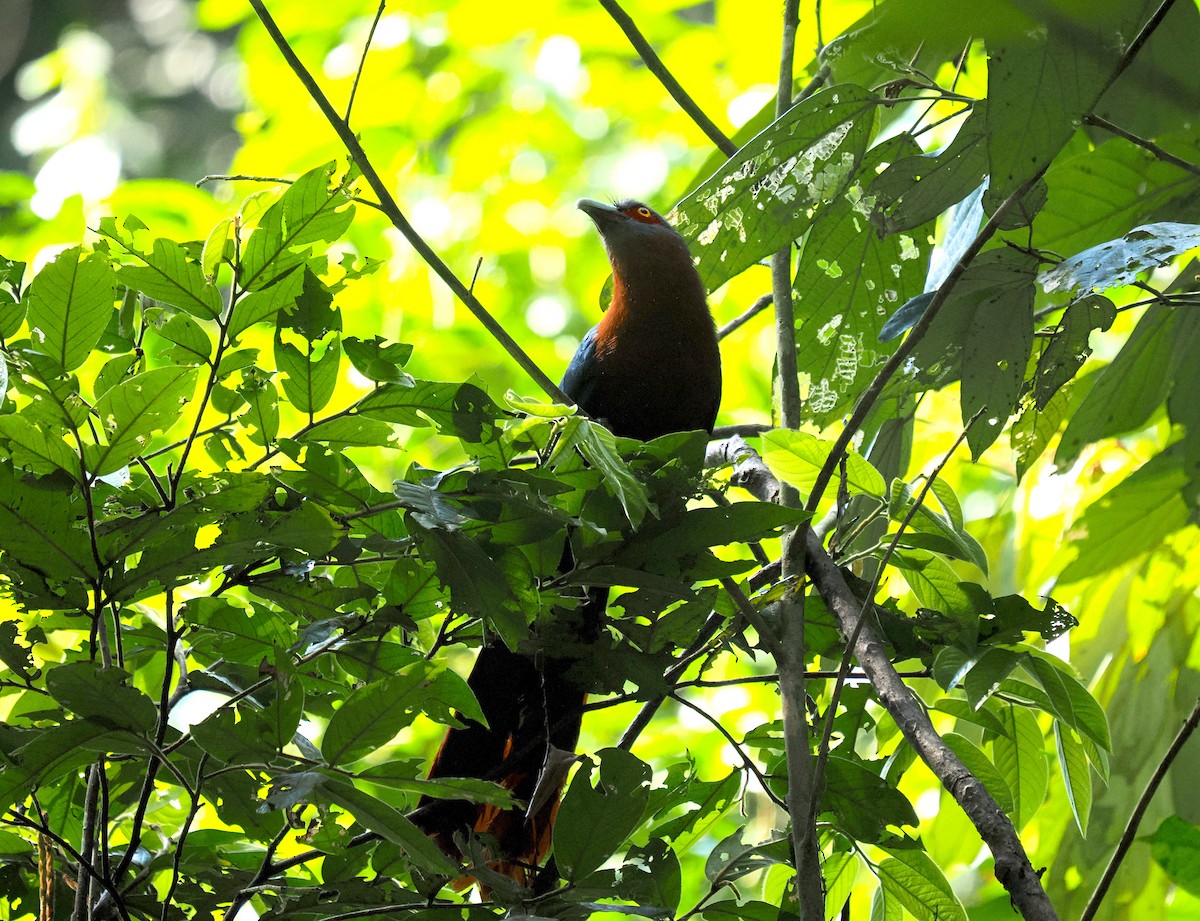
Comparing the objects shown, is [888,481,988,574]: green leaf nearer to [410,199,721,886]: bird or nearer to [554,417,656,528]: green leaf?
[410,199,721,886]: bird

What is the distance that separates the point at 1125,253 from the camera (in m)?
0.97

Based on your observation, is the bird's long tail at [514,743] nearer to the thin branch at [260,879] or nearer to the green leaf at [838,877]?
the thin branch at [260,879]

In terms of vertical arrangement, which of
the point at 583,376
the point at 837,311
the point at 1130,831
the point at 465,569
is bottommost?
the point at 1130,831

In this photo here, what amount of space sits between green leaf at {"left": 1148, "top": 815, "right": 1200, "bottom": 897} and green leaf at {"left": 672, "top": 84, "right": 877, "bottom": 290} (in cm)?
86

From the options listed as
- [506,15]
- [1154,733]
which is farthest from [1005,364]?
[506,15]

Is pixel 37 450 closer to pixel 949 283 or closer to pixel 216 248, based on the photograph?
pixel 216 248

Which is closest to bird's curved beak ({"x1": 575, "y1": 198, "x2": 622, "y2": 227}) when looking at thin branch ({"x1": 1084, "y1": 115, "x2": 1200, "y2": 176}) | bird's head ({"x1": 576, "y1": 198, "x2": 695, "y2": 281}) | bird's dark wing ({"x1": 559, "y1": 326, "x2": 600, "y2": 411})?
bird's head ({"x1": 576, "y1": 198, "x2": 695, "y2": 281})

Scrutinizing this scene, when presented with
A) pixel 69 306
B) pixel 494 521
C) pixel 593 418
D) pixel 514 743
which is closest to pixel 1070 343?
pixel 494 521

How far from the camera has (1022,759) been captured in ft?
4.25

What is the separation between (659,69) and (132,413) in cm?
102

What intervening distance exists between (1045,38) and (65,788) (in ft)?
3.95

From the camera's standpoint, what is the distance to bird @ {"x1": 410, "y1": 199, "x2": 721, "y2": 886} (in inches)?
48.9

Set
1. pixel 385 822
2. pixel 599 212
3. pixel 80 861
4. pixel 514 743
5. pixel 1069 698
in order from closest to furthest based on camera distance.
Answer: pixel 385 822 < pixel 80 861 < pixel 1069 698 < pixel 514 743 < pixel 599 212

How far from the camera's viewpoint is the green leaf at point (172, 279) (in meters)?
1.02
